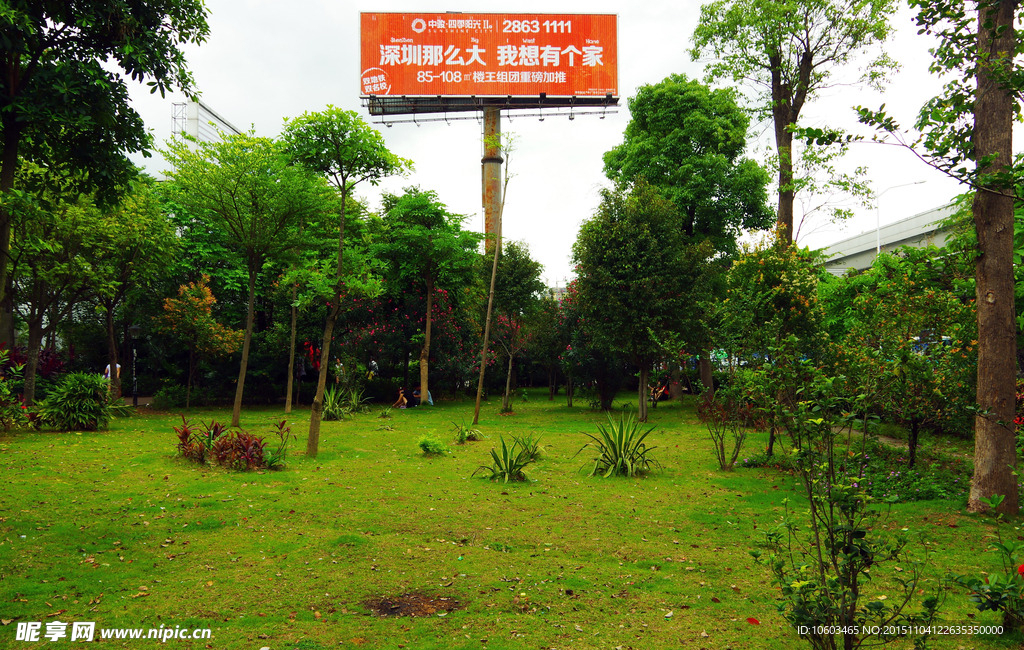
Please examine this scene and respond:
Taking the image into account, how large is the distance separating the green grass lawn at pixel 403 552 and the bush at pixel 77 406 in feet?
8.55

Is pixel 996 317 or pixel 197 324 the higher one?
pixel 197 324

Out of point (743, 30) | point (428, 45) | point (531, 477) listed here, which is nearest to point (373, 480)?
point (531, 477)

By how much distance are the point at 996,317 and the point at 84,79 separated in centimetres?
944

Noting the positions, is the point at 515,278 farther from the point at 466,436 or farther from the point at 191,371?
the point at 191,371

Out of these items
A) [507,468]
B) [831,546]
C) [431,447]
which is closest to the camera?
[831,546]

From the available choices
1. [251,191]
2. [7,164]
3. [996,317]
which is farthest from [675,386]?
[7,164]

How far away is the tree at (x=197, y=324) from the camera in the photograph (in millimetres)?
17672

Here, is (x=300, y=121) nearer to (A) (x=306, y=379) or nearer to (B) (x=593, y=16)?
(A) (x=306, y=379)

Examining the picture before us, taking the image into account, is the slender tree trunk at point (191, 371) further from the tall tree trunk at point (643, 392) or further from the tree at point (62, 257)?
the tall tree trunk at point (643, 392)

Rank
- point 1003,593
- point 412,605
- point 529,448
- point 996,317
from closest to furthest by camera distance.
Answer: point 1003,593 → point 412,605 → point 996,317 → point 529,448

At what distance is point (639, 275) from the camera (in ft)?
55.6

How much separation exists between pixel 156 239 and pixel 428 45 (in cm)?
1786

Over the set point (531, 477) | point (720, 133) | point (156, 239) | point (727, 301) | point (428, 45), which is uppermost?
point (428, 45)

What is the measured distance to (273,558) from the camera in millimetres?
5324
